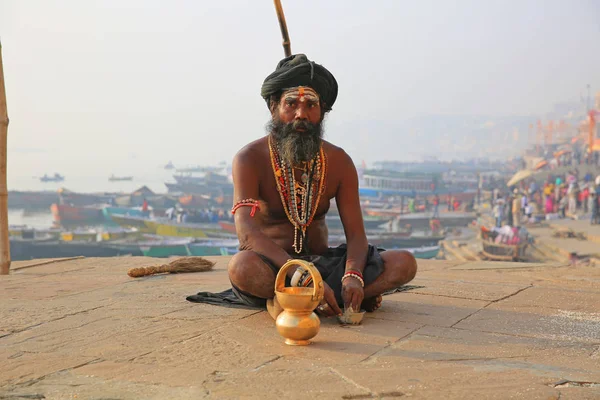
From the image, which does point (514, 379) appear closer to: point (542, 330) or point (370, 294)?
point (542, 330)

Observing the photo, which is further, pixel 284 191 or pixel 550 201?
pixel 550 201

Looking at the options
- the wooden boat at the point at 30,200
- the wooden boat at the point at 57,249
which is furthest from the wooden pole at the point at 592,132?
the wooden boat at the point at 30,200


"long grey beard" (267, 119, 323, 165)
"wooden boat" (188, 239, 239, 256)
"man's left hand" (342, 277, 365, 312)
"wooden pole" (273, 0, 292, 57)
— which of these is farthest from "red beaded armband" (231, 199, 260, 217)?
"wooden boat" (188, 239, 239, 256)

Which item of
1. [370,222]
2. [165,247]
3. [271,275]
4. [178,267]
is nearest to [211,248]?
[165,247]

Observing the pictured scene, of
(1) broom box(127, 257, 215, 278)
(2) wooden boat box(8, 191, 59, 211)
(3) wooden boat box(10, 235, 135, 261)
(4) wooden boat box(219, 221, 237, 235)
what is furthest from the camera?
(2) wooden boat box(8, 191, 59, 211)

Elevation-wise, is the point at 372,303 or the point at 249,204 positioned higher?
the point at 249,204

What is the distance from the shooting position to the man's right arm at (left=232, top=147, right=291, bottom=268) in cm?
366

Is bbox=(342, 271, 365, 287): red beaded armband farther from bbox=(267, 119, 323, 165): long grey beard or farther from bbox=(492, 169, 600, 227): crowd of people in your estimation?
bbox=(492, 169, 600, 227): crowd of people

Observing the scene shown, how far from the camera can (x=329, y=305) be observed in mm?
3404

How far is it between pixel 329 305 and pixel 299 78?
1328mm

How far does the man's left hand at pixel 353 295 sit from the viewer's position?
137 inches

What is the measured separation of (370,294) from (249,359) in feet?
3.84

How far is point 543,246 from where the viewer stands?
1027 inches

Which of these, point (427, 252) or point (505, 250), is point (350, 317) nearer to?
point (505, 250)
